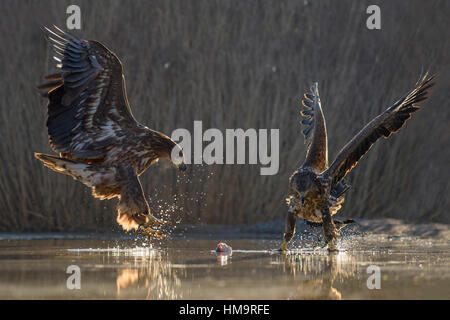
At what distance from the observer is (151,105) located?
1130cm

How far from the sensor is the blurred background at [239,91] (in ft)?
36.0

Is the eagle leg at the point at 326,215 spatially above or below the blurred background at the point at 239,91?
below

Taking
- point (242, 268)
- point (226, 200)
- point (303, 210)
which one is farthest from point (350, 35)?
point (242, 268)

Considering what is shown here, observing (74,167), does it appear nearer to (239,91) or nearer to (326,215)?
(326,215)

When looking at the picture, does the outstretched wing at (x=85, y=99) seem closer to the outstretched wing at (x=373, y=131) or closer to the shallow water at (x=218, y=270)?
the shallow water at (x=218, y=270)

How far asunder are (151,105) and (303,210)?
3.62m

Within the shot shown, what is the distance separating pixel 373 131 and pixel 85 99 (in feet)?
9.85

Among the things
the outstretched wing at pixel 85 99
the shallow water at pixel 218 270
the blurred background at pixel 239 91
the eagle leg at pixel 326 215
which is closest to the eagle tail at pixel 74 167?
the outstretched wing at pixel 85 99

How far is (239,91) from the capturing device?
1154cm

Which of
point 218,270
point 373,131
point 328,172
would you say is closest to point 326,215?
point 328,172

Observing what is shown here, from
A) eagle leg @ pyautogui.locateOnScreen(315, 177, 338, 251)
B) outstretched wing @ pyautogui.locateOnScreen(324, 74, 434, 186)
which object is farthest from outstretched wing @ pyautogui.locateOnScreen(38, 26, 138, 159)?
outstretched wing @ pyautogui.locateOnScreen(324, 74, 434, 186)

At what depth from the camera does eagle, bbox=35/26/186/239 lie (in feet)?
25.6

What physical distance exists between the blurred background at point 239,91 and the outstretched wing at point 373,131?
284 cm

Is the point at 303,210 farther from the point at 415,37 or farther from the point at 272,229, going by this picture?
the point at 415,37
